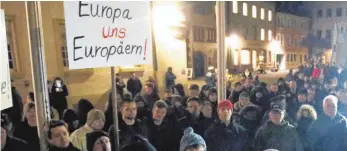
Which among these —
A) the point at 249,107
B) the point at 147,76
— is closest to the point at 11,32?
the point at 147,76

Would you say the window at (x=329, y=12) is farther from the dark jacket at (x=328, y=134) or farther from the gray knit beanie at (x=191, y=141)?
the gray knit beanie at (x=191, y=141)

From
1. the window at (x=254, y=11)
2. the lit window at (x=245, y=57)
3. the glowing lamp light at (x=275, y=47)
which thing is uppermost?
the window at (x=254, y=11)

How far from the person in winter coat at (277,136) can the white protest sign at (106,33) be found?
1154mm

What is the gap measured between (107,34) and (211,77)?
4138mm

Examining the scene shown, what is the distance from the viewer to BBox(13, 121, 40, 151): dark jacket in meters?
2.87

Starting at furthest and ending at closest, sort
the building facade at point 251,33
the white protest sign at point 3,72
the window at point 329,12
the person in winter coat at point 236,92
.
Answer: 1. the building facade at point 251,33
2. the window at point 329,12
3. the person in winter coat at point 236,92
4. the white protest sign at point 3,72

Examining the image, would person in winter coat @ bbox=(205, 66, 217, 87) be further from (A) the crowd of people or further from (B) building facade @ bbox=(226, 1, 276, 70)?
(A) the crowd of people

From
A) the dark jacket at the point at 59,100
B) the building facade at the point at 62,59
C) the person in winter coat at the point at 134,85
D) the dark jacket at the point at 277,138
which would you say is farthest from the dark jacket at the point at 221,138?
the person in winter coat at the point at 134,85

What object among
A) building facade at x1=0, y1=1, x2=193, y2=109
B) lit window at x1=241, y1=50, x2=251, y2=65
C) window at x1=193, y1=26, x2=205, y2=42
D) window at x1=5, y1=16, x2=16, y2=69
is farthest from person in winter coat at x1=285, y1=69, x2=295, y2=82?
window at x1=5, y1=16, x2=16, y2=69

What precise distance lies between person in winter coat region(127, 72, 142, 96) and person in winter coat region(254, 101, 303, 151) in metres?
4.43

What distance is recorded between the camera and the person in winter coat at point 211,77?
6.02 metres

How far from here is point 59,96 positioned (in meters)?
5.61

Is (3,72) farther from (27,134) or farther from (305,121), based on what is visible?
(305,121)

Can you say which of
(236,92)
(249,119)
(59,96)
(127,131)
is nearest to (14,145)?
(127,131)
